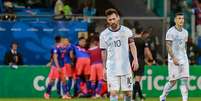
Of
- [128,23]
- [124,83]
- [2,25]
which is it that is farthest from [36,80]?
[124,83]

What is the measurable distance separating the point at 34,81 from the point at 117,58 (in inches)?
409

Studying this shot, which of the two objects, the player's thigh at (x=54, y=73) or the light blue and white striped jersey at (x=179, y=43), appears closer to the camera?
the light blue and white striped jersey at (x=179, y=43)

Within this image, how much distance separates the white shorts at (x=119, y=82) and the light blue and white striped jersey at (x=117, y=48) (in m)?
0.08

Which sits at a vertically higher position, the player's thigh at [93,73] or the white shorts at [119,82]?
the white shorts at [119,82]

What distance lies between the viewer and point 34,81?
2505cm

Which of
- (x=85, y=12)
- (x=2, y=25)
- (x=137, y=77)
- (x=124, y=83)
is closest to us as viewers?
(x=124, y=83)

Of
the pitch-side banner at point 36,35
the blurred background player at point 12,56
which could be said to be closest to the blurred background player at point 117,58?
the blurred background player at point 12,56

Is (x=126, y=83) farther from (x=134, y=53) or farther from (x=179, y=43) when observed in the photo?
(x=179, y=43)

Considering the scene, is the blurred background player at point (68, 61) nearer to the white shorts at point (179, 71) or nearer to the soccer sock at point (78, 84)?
the soccer sock at point (78, 84)

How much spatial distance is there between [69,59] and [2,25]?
10.7 ft

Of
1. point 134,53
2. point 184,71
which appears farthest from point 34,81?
point 134,53

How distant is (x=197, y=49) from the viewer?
27.0 meters

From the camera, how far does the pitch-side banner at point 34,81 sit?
81.8 ft

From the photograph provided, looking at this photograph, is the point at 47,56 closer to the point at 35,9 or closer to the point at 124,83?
the point at 35,9
